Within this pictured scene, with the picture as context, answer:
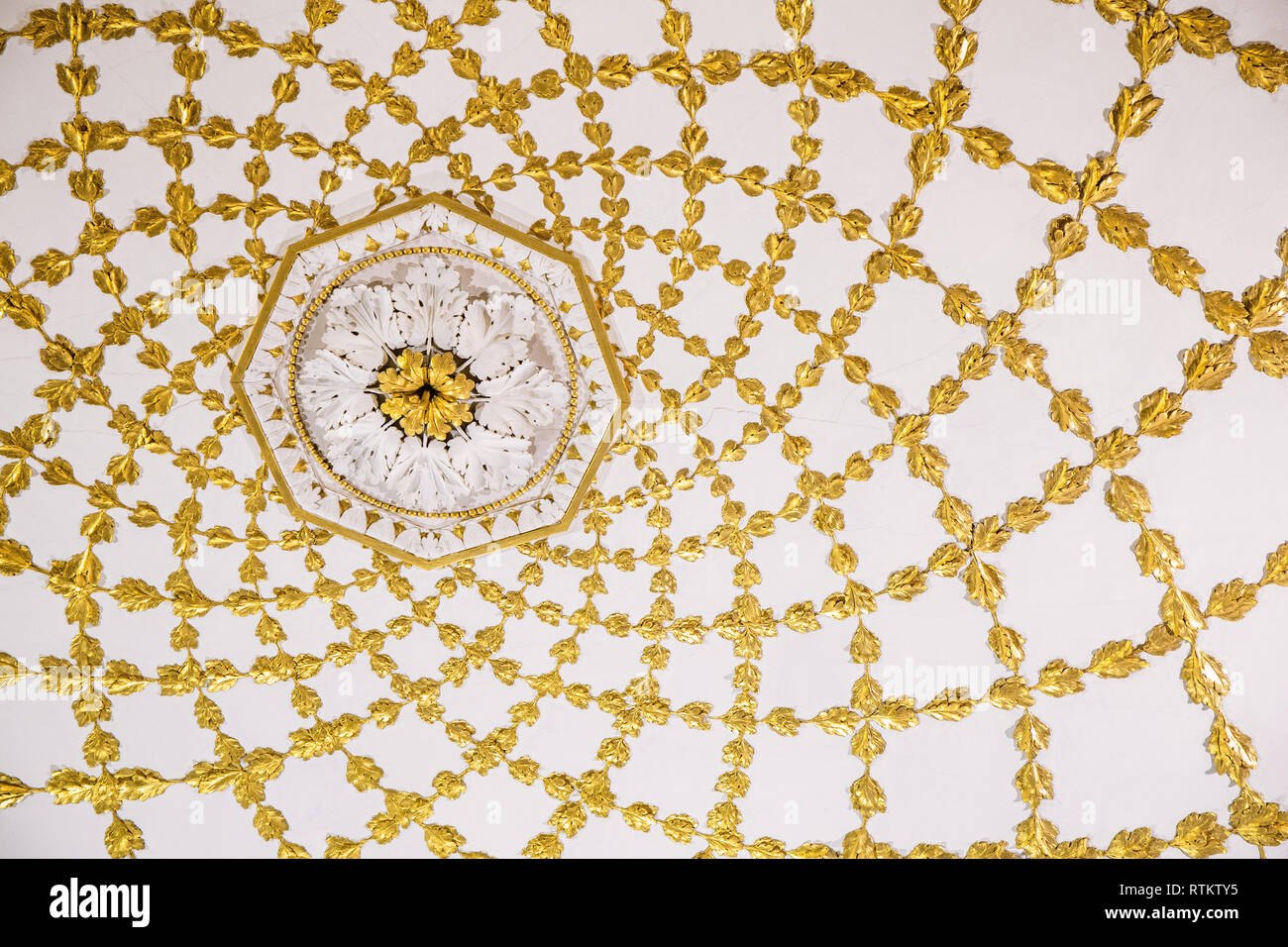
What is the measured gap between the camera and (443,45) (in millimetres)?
1978

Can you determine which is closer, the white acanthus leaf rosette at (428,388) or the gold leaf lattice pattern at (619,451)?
the gold leaf lattice pattern at (619,451)

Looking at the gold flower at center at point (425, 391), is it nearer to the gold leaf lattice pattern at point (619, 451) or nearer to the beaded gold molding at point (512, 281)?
the beaded gold molding at point (512, 281)

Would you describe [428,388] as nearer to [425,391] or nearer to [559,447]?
[425,391]

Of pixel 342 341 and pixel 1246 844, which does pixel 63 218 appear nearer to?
pixel 342 341

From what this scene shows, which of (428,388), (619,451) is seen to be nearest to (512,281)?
(428,388)

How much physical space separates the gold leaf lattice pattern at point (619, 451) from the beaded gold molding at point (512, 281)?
0.47 feet

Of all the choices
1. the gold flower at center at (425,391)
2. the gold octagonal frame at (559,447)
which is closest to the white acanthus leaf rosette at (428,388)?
the gold flower at center at (425,391)

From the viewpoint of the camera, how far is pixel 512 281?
2.12 metres

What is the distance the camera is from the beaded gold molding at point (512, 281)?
211 centimetres

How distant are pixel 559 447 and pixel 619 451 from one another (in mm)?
171

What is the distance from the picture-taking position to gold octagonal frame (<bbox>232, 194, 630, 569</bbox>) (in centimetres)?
206

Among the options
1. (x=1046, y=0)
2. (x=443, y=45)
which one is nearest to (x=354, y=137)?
(x=443, y=45)

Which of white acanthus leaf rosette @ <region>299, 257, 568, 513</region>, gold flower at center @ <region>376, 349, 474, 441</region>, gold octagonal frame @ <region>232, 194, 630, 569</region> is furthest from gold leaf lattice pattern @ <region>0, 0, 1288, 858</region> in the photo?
gold flower at center @ <region>376, 349, 474, 441</region>

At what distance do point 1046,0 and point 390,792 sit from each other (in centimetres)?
281
